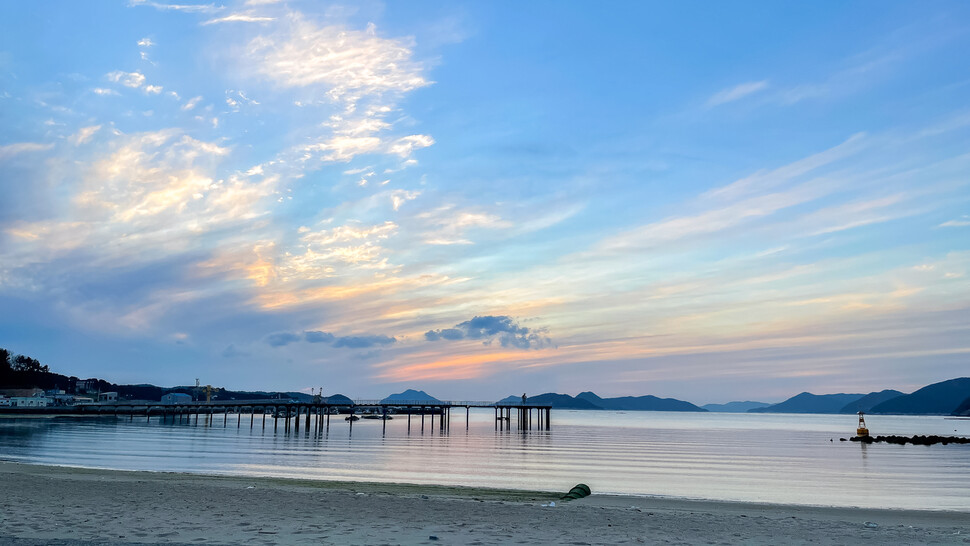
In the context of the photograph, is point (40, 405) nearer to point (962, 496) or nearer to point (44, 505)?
point (44, 505)

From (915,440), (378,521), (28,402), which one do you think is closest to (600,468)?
(378,521)

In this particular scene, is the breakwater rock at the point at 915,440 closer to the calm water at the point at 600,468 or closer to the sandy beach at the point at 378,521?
the calm water at the point at 600,468

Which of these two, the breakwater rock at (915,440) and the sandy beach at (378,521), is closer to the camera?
the sandy beach at (378,521)

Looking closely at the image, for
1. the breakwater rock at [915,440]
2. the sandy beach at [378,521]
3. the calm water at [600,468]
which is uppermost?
the sandy beach at [378,521]

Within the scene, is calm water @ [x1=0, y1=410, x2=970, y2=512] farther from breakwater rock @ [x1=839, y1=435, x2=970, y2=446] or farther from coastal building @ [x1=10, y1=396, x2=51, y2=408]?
coastal building @ [x1=10, y1=396, x2=51, y2=408]

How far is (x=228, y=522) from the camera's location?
1445 centimetres

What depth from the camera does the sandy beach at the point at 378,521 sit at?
12867 mm

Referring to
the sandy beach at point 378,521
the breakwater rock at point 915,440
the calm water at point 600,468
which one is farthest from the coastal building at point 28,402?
the breakwater rock at point 915,440

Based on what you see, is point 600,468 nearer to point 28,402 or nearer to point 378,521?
point 378,521

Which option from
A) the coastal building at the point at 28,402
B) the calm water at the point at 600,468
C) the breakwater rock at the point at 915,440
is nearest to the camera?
the calm water at the point at 600,468

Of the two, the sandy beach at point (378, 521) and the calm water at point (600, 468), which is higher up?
the sandy beach at point (378, 521)

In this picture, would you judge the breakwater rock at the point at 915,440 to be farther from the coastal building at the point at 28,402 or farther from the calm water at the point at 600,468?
the coastal building at the point at 28,402

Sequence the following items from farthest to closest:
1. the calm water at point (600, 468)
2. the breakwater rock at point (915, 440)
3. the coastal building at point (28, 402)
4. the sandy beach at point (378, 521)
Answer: the coastal building at point (28, 402), the breakwater rock at point (915, 440), the calm water at point (600, 468), the sandy beach at point (378, 521)

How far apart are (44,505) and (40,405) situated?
514 ft
